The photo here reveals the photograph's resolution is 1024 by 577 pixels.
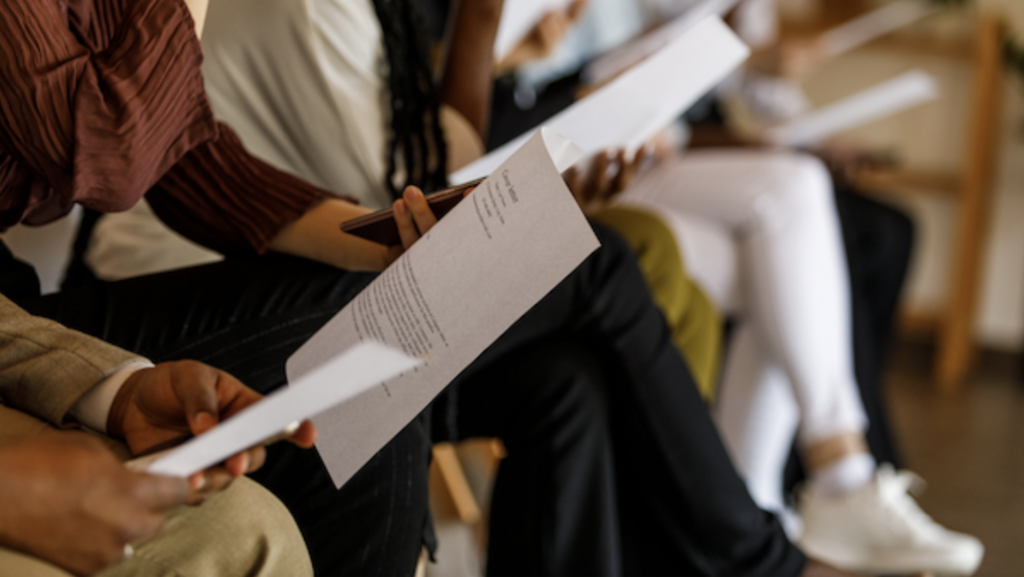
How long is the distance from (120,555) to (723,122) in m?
1.50

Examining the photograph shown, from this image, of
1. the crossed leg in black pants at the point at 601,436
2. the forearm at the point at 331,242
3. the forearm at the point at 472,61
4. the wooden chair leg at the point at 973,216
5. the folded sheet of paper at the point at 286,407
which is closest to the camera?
the folded sheet of paper at the point at 286,407

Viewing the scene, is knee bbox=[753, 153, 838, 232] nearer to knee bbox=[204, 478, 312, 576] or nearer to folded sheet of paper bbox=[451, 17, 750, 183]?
folded sheet of paper bbox=[451, 17, 750, 183]

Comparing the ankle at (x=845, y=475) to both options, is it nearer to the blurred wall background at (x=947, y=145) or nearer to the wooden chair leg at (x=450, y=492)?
the wooden chair leg at (x=450, y=492)

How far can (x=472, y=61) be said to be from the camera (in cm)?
88

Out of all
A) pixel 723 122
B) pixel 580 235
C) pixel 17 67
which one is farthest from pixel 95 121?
pixel 723 122

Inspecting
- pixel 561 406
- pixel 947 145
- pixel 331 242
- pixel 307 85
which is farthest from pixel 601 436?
pixel 947 145

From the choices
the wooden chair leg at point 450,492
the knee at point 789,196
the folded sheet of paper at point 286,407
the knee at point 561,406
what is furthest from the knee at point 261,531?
the knee at point 789,196

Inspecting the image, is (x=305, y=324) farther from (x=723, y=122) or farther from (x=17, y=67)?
(x=723, y=122)

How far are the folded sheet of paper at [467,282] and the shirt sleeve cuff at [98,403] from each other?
4.5 inches

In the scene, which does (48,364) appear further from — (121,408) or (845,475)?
(845,475)

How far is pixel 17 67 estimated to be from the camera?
46 cm

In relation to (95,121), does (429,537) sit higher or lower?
lower

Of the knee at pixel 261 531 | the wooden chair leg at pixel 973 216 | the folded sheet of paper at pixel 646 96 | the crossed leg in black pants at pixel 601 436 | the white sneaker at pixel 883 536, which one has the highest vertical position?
the folded sheet of paper at pixel 646 96

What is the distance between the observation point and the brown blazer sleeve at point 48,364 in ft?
1.38
